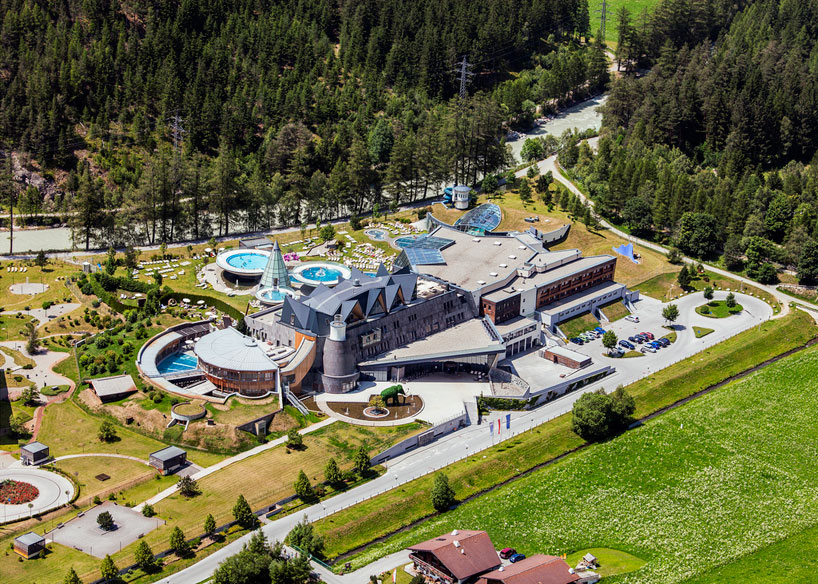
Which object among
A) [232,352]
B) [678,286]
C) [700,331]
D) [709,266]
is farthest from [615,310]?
[232,352]

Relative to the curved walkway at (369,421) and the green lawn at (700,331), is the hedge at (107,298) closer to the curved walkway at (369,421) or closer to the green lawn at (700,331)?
the curved walkway at (369,421)

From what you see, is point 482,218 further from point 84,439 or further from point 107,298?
point 84,439

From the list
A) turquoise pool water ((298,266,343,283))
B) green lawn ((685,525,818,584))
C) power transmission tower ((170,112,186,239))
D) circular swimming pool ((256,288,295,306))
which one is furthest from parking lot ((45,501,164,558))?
power transmission tower ((170,112,186,239))

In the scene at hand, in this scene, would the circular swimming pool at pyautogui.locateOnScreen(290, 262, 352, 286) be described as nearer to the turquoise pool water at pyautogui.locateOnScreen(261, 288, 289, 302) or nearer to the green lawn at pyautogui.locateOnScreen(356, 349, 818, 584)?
the turquoise pool water at pyautogui.locateOnScreen(261, 288, 289, 302)

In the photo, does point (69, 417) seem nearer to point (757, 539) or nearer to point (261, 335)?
point (261, 335)

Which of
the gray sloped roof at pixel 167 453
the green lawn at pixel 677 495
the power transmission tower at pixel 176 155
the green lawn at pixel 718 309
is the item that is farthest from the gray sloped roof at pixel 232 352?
the green lawn at pixel 718 309
